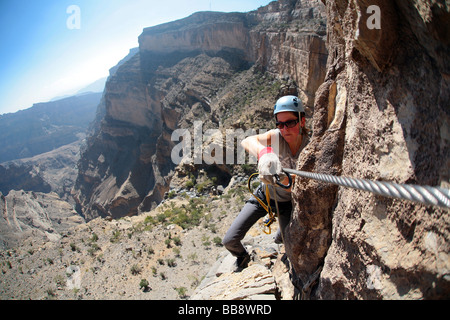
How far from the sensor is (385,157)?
149 centimetres

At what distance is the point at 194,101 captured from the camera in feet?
122

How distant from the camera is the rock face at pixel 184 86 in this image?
2291 centimetres

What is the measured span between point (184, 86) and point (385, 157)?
141 feet

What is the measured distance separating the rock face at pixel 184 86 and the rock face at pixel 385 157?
717 inches

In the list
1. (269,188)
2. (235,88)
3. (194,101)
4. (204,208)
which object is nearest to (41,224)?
(194,101)

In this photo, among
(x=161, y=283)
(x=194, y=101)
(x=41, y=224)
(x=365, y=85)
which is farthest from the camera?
(x=41, y=224)

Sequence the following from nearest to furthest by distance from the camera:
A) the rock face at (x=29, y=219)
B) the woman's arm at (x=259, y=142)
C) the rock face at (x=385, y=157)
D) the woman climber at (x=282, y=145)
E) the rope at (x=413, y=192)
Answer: the rope at (x=413, y=192), the rock face at (x=385, y=157), the woman climber at (x=282, y=145), the woman's arm at (x=259, y=142), the rock face at (x=29, y=219)

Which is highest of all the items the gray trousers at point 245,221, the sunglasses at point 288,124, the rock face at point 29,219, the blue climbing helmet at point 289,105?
the blue climbing helmet at point 289,105

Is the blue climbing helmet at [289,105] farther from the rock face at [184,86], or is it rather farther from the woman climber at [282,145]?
the rock face at [184,86]

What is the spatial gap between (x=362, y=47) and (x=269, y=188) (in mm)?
1974

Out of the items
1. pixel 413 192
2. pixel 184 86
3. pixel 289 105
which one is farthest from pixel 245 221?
pixel 184 86

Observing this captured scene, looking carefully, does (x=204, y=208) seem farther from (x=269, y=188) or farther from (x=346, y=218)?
(x=346, y=218)

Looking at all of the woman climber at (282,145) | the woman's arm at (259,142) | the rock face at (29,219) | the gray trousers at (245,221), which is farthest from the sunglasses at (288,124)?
the rock face at (29,219)

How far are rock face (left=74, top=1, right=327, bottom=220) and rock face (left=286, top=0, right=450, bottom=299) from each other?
59.8 feet
